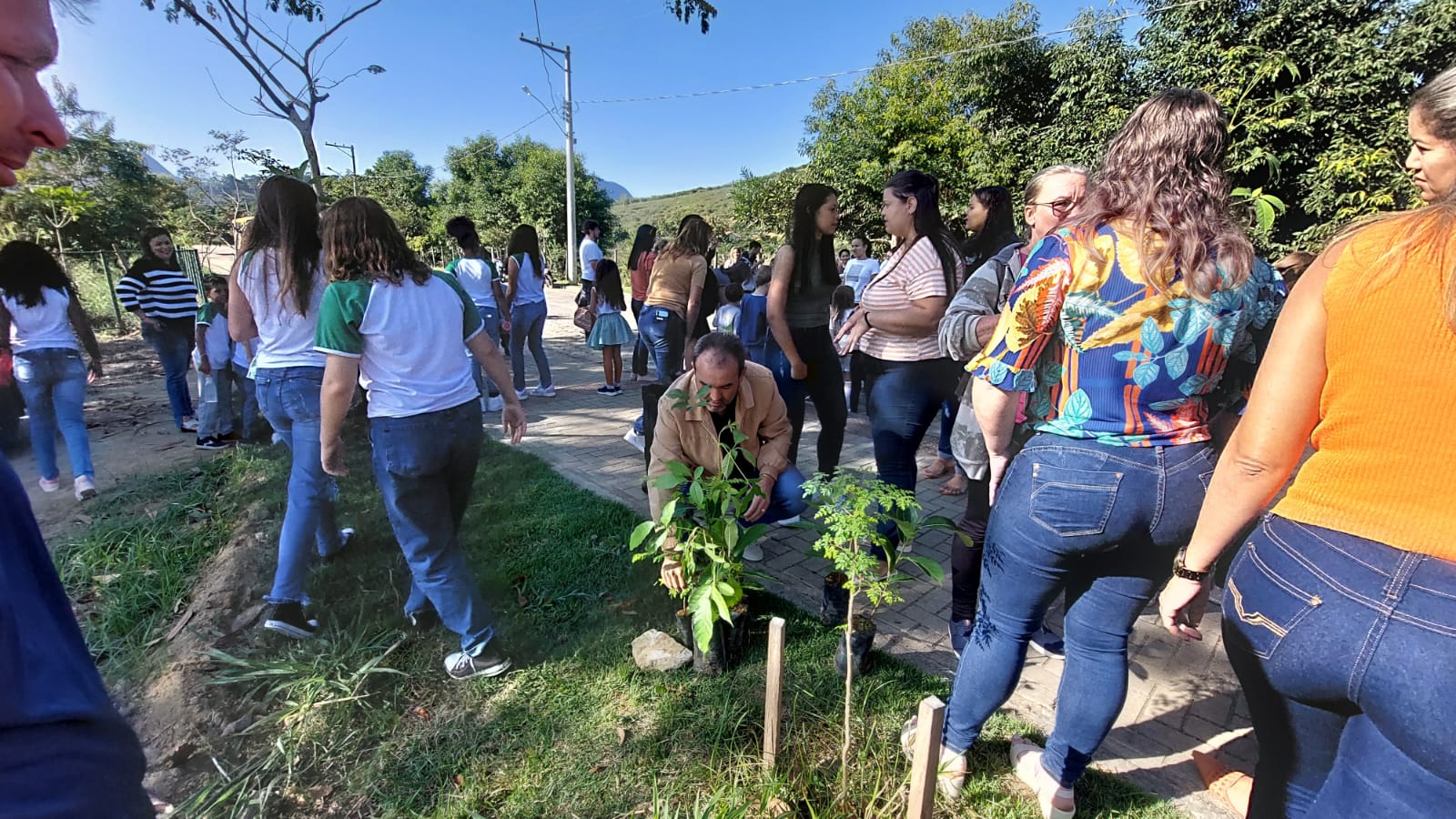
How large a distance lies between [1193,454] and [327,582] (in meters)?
3.71

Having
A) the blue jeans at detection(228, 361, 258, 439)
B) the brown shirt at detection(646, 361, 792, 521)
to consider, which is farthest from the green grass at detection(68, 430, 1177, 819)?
the blue jeans at detection(228, 361, 258, 439)

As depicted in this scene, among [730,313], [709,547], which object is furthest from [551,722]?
[730,313]

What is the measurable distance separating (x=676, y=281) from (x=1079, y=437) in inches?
168

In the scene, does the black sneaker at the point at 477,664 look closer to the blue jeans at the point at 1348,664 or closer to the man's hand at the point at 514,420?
the man's hand at the point at 514,420

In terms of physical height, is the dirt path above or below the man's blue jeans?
below

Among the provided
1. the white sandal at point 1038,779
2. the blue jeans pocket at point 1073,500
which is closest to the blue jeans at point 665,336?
the white sandal at point 1038,779

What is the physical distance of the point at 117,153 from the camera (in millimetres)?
10875

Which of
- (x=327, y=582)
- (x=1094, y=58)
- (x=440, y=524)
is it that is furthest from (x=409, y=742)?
(x=1094, y=58)

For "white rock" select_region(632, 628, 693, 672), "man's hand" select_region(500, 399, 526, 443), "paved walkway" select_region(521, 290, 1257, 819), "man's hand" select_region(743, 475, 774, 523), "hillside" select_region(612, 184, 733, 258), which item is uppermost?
"hillside" select_region(612, 184, 733, 258)

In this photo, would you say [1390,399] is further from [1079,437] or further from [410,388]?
[410,388]

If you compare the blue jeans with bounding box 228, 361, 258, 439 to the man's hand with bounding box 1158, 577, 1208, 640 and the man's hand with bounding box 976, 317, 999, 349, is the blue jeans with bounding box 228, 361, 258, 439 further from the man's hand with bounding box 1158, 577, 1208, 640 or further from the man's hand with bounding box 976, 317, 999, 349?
the man's hand with bounding box 1158, 577, 1208, 640

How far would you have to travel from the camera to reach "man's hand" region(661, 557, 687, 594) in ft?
8.04

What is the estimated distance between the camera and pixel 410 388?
2.42 m

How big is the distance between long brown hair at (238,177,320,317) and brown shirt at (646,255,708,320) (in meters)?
2.89
